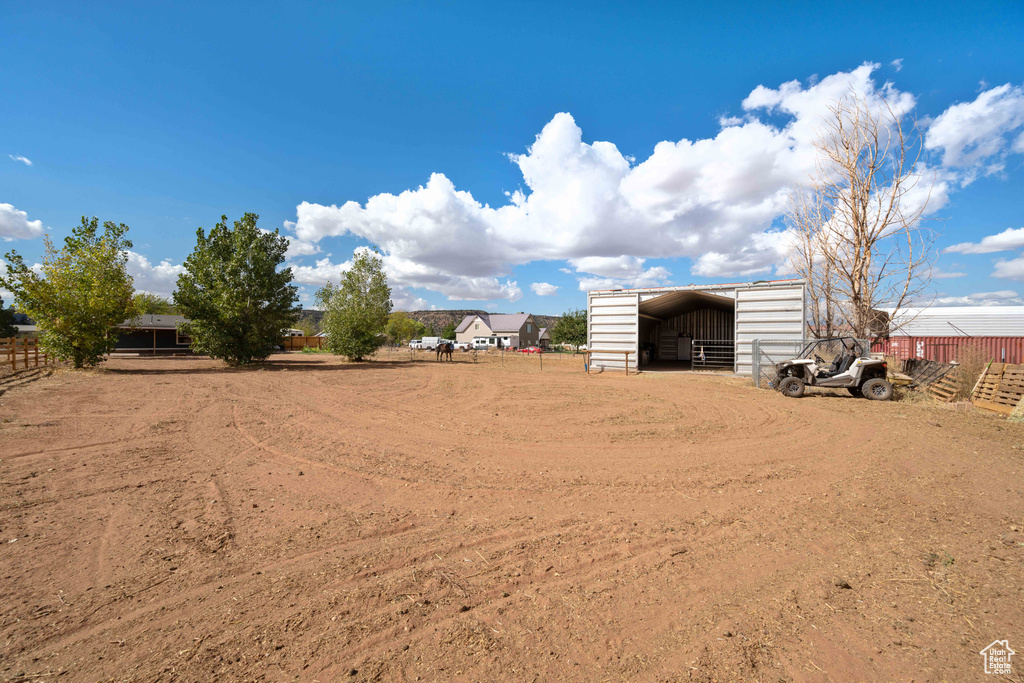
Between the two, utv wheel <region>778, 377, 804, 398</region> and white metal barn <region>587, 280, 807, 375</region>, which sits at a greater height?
white metal barn <region>587, 280, 807, 375</region>

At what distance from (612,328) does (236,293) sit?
67.9 feet

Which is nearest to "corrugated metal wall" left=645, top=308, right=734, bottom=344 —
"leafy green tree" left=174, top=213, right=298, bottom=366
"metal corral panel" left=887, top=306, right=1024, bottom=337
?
"metal corral panel" left=887, top=306, right=1024, bottom=337

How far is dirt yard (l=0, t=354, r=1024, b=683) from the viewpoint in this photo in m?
2.72

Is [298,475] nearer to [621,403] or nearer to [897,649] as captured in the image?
[897,649]

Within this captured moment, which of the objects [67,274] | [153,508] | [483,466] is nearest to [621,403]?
[483,466]

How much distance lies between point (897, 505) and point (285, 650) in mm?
6321

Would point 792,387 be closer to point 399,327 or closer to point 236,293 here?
point 236,293

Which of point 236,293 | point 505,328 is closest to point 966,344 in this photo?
point 236,293

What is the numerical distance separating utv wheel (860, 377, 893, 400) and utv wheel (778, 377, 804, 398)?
1.58 metres

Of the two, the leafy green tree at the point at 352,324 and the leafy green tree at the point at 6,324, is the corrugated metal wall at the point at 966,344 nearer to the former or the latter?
the leafy green tree at the point at 352,324

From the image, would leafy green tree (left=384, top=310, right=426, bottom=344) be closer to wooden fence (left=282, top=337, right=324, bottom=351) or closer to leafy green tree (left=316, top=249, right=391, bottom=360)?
wooden fence (left=282, top=337, right=324, bottom=351)

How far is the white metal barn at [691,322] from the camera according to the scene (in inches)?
717

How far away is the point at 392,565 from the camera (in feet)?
12.3

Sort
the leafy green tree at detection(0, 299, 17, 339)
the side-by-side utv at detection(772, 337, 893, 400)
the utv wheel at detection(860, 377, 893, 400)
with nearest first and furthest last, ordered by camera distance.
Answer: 1. the utv wheel at detection(860, 377, 893, 400)
2. the side-by-side utv at detection(772, 337, 893, 400)
3. the leafy green tree at detection(0, 299, 17, 339)
